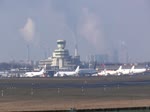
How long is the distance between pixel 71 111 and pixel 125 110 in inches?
90.3

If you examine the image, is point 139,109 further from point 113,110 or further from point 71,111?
point 71,111

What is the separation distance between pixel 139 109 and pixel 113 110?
110 cm

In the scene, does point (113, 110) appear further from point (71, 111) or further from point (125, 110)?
point (71, 111)

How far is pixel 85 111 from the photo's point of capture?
19188 mm

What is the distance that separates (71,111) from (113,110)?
6.12ft

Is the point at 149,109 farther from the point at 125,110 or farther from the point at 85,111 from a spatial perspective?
the point at 85,111

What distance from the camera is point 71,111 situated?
18656 millimetres

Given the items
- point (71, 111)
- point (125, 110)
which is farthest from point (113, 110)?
point (71, 111)

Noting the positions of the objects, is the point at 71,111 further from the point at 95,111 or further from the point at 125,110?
the point at 125,110

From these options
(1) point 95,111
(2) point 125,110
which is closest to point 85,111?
(1) point 95,111

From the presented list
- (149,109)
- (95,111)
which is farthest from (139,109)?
(95,111)

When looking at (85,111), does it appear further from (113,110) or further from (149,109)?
(149,109)

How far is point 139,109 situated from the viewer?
19.6 meters

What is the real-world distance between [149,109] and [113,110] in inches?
58.6
